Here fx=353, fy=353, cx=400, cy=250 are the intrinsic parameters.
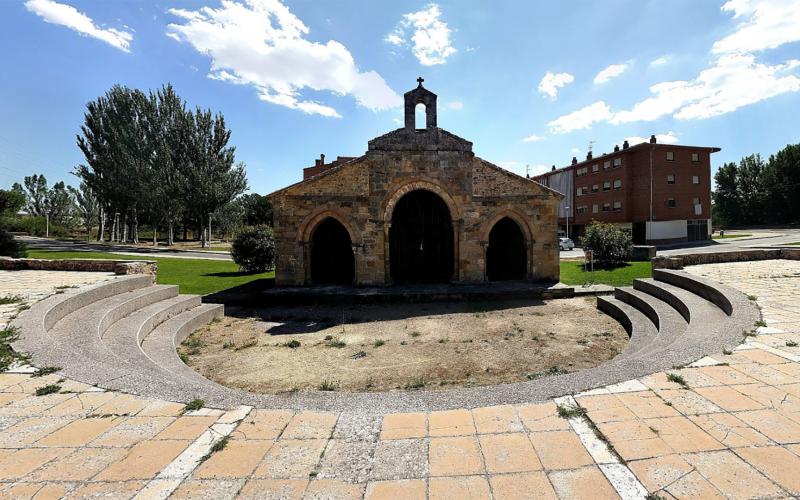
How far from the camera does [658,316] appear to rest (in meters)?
8.62

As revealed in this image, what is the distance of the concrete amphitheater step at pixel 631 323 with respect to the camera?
739 cm

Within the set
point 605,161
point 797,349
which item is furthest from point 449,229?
point 605,161

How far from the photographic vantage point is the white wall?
35.1 meters

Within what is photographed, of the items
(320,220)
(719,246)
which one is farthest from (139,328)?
(719,246)

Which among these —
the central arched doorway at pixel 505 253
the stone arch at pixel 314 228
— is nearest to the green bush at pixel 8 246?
the stone arch at pixel 314 228

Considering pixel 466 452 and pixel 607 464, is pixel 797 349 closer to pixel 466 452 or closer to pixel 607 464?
pixel 607 464

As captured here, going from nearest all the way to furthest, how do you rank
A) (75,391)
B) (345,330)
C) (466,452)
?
1. (466,452)
2. (75,391)
3. (345,330)

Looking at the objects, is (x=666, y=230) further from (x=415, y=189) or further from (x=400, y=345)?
(x=400, y=345)

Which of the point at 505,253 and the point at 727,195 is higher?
the point at 727,195

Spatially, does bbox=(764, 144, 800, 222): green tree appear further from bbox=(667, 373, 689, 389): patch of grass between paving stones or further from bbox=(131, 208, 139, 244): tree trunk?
bbox=(131, 208, 139, 244): tree trunk

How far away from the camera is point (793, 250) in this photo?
→ 14195mm

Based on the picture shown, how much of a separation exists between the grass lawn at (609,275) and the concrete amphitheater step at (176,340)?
45.2 ft

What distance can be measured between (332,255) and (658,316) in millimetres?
11806

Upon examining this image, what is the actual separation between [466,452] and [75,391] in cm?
443
